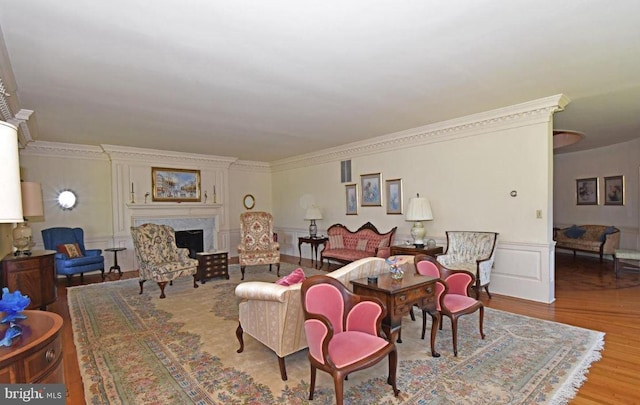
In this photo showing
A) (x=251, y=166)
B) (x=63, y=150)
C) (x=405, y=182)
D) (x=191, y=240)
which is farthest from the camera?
(x=251, y=166)

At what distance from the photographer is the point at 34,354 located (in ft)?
4.67

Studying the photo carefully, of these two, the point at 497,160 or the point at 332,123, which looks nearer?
the point at 497,160

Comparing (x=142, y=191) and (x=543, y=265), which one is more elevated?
(x=142, y=191)

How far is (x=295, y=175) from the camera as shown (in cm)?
880

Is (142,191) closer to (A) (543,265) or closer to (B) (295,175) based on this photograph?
(B) (295,175)

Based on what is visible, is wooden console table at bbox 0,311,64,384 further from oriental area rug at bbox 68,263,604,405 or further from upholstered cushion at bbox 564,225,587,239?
upholstered cushion at bbox 564,225,587,239

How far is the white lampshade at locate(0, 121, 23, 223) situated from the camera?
1.12 metres

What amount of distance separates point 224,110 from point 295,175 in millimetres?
4412

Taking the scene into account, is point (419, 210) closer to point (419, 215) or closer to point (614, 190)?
point (419, 215)

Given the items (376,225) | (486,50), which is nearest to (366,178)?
(376,225)

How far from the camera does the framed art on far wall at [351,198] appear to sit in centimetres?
714

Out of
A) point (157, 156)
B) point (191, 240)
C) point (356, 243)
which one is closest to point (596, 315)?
point (356, 243)

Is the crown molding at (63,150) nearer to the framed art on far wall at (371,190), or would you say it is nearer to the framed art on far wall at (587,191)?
the framed art on far wall at (371,190)

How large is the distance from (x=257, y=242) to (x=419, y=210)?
11.0ft
